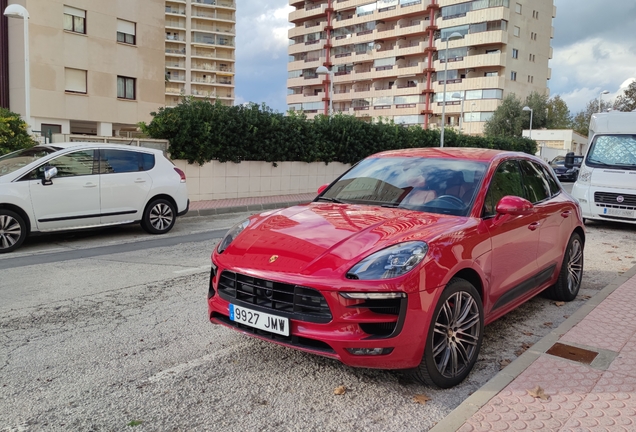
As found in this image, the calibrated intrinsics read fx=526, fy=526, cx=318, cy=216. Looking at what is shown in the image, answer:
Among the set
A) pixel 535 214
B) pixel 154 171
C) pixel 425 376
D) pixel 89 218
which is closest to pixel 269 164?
pixel 154 171

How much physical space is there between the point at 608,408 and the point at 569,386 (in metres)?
0.31

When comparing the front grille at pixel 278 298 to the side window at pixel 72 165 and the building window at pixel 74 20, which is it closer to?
the side window at pixel 72 165

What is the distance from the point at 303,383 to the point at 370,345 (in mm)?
694

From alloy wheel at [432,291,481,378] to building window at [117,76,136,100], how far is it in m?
28.8

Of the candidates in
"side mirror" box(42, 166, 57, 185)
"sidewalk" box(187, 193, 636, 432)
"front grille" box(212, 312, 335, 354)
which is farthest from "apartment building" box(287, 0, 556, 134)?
"front grille" box(212, 312, 335, 354)

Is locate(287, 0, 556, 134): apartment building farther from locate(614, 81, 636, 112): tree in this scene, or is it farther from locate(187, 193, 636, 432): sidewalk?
locate(187, 193, 636, 432): sidewalk

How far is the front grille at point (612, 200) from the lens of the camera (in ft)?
35.1

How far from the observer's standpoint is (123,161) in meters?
9.77

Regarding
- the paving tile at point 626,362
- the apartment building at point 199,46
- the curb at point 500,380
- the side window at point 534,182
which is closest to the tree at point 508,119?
the apartment building at point 199,46

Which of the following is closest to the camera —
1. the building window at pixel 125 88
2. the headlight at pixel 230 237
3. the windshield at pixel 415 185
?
the headlight at pixel 230 237

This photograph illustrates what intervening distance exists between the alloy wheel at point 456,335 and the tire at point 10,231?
7394 mm

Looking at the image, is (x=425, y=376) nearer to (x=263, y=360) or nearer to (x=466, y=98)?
(x=263, y=360)

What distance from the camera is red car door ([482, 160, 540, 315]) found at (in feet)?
13.4

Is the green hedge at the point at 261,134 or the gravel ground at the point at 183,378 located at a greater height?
the green hedge at the point at 261,134
